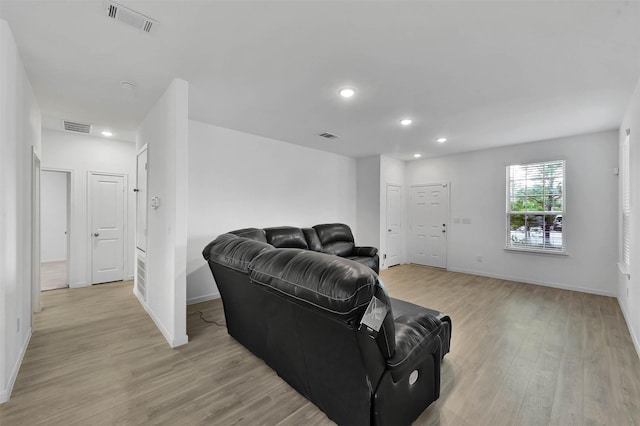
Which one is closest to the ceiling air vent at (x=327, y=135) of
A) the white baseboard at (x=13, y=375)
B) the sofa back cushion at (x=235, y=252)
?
the sofa back cushion at (x=235, y=252)

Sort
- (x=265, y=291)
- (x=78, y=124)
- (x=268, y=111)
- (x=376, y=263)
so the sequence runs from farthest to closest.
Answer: (x=376, y=263) → (x=78, y=124) → (x=268, y=111) → (x=265, y=291)

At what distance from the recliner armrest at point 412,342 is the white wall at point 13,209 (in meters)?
2.64

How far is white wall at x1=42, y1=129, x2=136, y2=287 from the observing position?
460 centimetres

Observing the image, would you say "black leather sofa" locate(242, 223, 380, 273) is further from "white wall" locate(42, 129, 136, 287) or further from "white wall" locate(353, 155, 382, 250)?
"white wall" locate(42, 129, 136, 287)

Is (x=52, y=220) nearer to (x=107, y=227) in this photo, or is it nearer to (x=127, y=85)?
(x=107, y=227)

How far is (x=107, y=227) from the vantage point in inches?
198

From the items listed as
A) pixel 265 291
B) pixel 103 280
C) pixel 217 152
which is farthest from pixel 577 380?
Result: pixel 103 280

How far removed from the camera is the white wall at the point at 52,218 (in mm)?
6930

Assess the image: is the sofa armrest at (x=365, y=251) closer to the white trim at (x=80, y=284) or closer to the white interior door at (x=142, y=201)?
the white interior door at (x=142, y=201)

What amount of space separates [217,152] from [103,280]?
3.27m

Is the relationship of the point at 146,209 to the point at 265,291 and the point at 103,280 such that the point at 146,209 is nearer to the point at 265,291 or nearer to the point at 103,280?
the point at 103,280

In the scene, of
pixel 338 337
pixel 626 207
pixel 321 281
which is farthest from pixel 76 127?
pixel 626 207

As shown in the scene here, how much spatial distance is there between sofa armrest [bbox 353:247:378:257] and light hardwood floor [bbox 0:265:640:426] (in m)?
1.60

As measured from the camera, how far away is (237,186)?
455 cm
